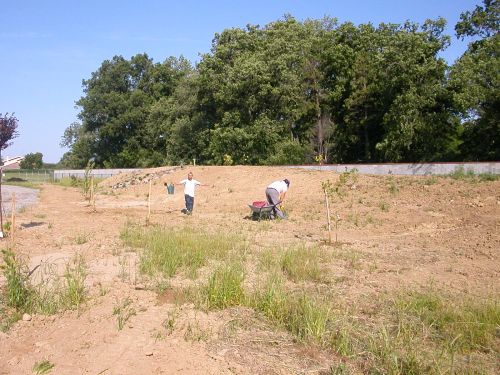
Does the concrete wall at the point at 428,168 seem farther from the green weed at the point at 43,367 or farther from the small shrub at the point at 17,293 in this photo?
the green weed at the point at 43,367

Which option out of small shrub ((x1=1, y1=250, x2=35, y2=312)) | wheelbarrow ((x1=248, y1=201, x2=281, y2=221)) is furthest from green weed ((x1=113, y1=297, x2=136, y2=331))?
wheelbarrow ((x1=248, y1=201, x2=281, y2=221))

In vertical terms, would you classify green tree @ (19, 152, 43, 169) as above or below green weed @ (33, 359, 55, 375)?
above

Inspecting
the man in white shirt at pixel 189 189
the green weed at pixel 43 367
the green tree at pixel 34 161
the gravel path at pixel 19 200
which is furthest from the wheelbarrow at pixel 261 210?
the green tree at pixel 34 161

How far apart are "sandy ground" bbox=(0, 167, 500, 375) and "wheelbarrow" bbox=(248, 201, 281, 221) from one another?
0.45m

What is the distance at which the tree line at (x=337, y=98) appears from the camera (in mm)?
34688

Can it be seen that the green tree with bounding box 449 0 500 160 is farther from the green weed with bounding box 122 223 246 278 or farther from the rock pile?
the green weed with bounding box 122 223 246 278

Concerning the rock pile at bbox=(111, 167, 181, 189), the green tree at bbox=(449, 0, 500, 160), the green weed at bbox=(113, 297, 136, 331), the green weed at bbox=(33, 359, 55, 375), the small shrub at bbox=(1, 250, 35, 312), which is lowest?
the green weed at bbox=(33, 359, 55, 375)

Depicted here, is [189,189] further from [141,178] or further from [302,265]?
[141,178]

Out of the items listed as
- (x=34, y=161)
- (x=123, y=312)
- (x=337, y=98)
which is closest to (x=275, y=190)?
(x=123, y=312)

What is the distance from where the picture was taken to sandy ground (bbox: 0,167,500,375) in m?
4.96

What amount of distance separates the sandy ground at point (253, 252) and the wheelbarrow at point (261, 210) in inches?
17.7

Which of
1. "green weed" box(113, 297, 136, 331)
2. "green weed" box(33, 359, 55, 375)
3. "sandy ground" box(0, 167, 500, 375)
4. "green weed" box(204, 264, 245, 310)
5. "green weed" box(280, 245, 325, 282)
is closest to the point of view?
"green weed" box(33, 359, 55, 375)

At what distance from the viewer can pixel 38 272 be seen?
798cm

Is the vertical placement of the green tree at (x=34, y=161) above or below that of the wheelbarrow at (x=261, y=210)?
above
